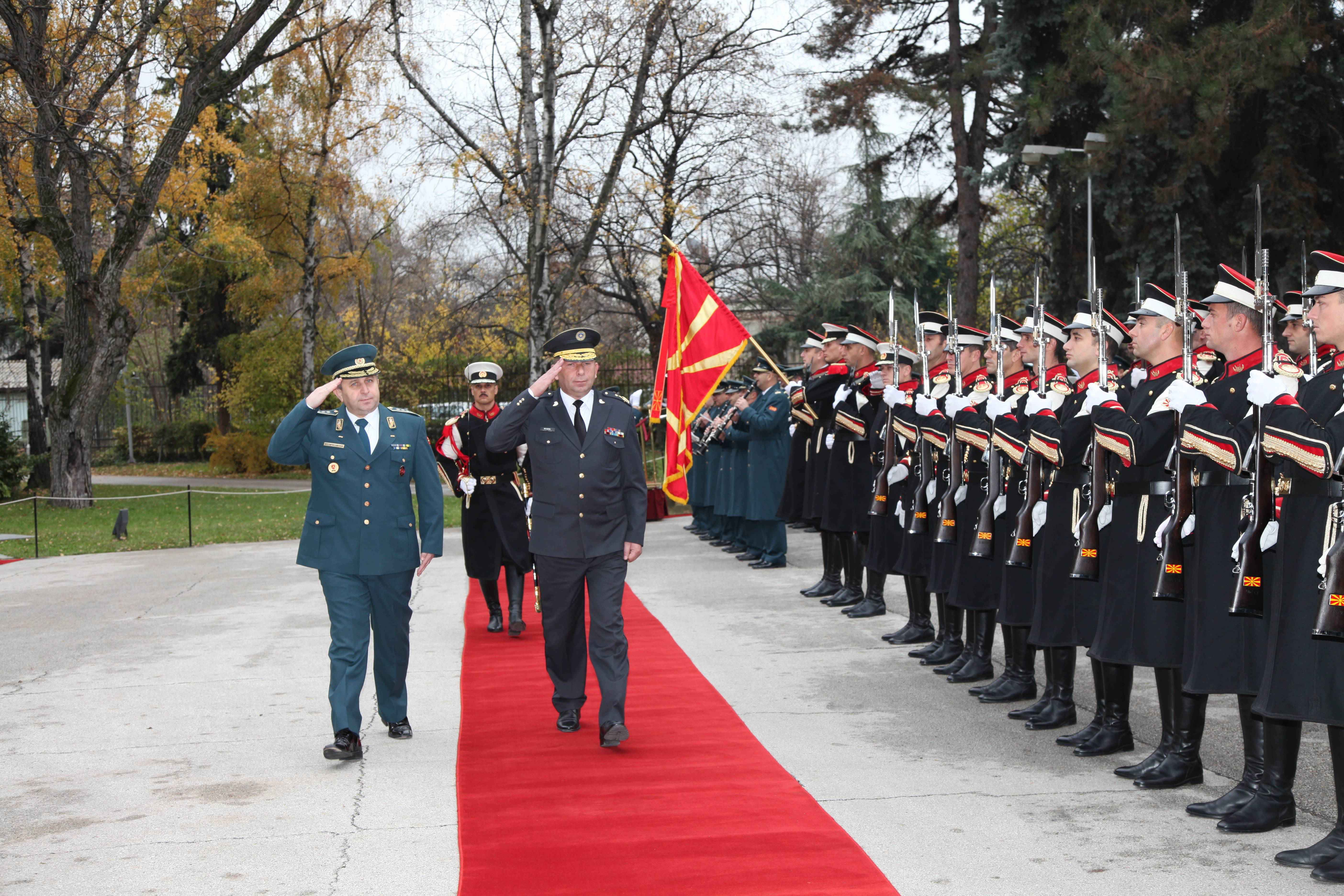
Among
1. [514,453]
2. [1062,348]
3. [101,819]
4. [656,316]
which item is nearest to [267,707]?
[101,819]

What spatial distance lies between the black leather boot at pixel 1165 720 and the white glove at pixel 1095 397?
3.88 ft

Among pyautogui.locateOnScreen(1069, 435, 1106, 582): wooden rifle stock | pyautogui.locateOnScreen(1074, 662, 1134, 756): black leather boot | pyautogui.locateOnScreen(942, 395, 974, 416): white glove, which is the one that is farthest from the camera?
pyautogui.locateOnScreen(942, 395, 974, 416): white glove

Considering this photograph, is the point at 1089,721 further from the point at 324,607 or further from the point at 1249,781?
the point at 324,607

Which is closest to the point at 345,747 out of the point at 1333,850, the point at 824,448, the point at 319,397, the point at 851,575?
the point at 319,397

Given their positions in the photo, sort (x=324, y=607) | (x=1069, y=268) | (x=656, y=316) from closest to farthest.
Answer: (x=324, y=607) → (x=1069, y=268) → (x=656, y=316)

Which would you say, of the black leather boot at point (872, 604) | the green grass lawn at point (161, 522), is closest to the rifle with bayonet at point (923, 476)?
the black leather boot at point (872, 604)

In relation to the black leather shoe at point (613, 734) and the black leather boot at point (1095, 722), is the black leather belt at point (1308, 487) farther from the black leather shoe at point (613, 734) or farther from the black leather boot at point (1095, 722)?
the black leather shoe at point (613, 734)

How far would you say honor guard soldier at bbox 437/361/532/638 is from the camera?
945cm

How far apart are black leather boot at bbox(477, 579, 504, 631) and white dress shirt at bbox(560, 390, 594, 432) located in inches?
132

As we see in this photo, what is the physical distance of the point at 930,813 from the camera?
5.04 meters

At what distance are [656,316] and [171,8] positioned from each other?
1257 cm

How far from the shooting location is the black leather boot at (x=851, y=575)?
10.4 meters

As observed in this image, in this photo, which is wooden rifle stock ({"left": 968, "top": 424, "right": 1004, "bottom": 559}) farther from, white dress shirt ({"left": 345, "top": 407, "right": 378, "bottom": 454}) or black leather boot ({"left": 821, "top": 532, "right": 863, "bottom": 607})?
black leather boot ({"left": 821, "top": 532, "right": 863, "bottom": 607})

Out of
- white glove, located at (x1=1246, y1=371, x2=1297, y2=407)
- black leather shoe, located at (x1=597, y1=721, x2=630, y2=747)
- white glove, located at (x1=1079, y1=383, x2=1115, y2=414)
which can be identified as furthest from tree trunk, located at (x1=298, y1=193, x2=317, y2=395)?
white glove, located at (x1=1246, y1=371, x2=1297, y2=407)
